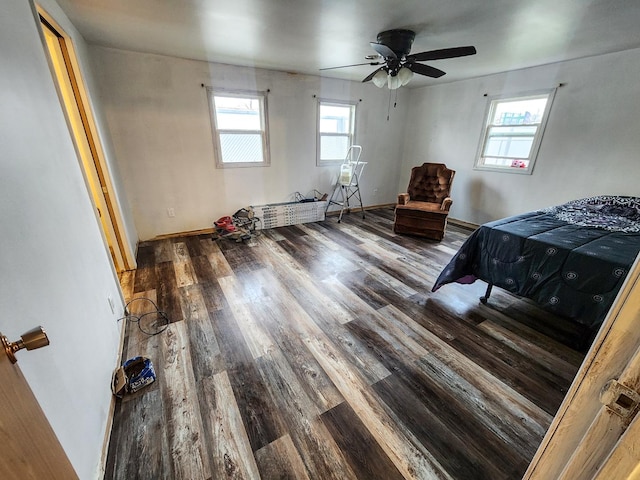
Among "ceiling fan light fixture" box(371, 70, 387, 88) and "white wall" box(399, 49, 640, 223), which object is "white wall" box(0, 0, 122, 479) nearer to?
"ceiling fan light fixture" box(371, 70, 387, 88)

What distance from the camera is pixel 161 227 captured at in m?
3.81

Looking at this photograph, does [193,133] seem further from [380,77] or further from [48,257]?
[48,257]

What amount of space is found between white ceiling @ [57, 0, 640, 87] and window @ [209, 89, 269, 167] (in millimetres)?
598

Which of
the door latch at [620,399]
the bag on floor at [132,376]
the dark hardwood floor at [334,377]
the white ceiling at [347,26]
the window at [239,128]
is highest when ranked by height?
the white ceiling at [347,26]

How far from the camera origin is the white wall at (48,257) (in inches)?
34.9

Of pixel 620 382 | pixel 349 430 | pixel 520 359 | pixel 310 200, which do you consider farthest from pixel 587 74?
pixel 349 430

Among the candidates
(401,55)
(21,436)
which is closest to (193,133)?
(401,55)

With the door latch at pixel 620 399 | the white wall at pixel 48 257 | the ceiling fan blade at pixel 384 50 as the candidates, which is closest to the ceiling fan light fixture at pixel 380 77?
the ceiling fan blade at pixel 384 50

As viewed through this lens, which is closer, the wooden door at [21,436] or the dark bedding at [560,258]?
the wooden door at [21,436]

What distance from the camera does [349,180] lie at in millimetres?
4742

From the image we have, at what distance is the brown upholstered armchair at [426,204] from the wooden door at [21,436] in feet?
13.4

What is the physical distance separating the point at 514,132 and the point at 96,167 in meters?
5.30

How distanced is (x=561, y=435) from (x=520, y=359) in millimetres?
1627

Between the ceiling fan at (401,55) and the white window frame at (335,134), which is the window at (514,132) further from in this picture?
the white window frame at (335,134)
